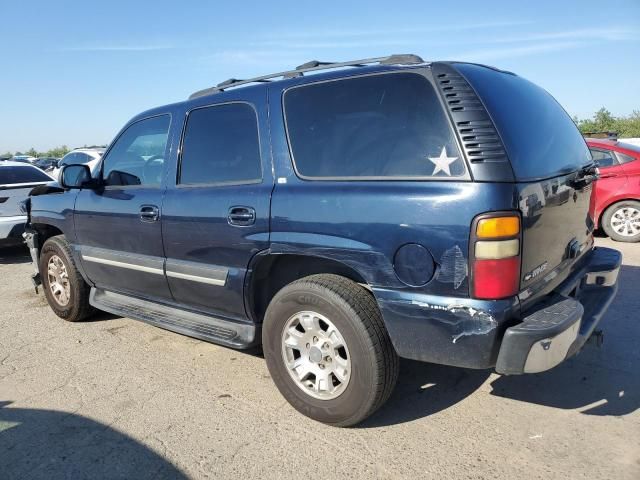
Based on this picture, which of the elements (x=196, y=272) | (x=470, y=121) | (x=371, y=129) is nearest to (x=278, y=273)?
(x=196, y=272)

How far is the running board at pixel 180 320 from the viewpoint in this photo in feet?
10.7

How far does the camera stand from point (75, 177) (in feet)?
14.0

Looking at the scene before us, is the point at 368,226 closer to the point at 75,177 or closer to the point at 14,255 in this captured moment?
the point at 75,177

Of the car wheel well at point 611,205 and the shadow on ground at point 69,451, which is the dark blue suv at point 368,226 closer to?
the shadow on ground at point 69,451

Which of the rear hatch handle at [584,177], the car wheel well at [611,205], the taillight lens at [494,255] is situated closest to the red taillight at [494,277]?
the taillight lens at [494,255]

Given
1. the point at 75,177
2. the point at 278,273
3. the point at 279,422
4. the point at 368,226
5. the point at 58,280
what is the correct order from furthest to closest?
the point at 58,280 → the point at 75,177 → the point at 278,273 → the point at 279,422 → the point at 368,226

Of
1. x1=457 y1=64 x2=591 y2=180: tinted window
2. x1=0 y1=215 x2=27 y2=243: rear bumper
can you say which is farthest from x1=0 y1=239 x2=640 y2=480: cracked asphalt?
x1=0 y1=215 x2=27 y2=243: rear bumper

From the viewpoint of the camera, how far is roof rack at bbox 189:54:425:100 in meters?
2.71

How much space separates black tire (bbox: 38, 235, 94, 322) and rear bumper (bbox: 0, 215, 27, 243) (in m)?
3.30

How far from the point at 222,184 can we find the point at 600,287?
8.31 ft

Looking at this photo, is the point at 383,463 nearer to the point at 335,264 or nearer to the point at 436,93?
the point at 335,264

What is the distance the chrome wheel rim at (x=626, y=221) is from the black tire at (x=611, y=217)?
2cm

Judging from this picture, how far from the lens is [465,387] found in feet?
10.8

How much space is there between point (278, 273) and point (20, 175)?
7.95 m
